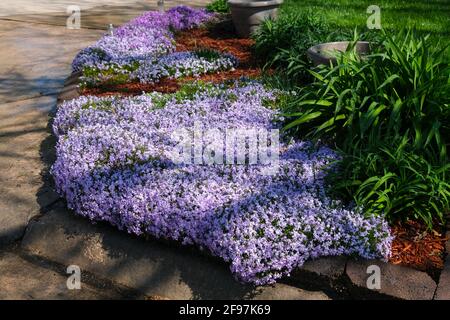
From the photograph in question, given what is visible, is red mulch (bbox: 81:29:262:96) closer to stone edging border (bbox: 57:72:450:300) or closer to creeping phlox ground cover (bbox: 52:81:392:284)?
creeping phlox ground cover (bbox: 52:81:392:284)

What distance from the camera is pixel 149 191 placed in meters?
4.04

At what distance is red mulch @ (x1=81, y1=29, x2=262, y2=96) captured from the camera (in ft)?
21.7

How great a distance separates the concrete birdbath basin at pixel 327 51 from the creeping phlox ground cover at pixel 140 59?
67.4 inches

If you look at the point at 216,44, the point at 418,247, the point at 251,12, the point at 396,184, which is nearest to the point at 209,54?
the point at 216,44

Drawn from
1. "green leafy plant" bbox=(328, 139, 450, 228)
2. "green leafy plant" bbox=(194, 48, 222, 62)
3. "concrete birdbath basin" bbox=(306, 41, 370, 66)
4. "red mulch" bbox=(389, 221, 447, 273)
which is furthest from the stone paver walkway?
"concrete birdbath basin" bbox=(306, 41, 370, 66)

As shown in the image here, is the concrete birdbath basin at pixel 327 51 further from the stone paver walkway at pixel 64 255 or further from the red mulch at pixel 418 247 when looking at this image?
the stone paver walkway at pixel 64 255

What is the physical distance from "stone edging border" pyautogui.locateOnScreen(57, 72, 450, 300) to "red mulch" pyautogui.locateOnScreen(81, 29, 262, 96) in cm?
351

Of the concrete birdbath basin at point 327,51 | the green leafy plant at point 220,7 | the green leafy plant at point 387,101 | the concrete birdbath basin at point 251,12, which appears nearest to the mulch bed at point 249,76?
the concrete birdbath basin at point 251,12

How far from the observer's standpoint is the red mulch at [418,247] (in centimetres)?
361

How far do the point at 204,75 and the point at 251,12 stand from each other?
Answer: 1.96 m

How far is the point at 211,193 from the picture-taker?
4.00 m

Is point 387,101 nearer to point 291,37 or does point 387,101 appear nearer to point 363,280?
point 363,280
